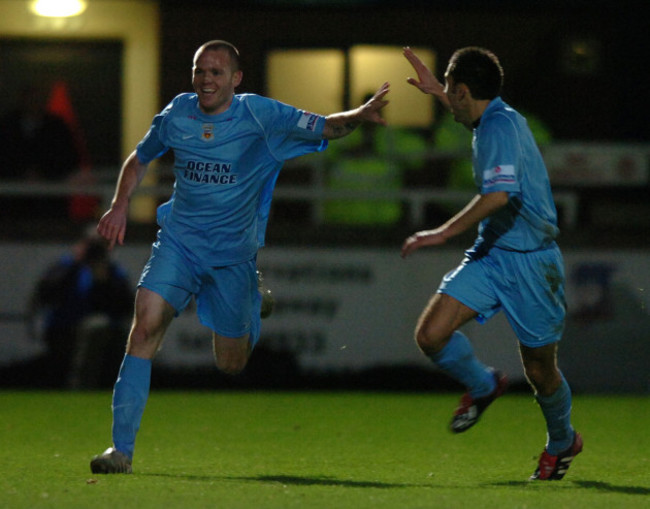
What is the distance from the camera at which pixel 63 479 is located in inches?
287

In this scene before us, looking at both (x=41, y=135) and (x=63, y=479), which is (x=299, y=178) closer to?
(x=41, y=135)

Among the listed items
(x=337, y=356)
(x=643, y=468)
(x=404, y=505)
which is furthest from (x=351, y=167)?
(x=404, y=505)

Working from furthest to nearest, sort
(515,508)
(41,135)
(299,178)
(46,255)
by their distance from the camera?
(299,178)
(41,135)
(46,255)
(515,508)

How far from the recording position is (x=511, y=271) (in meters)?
7.59

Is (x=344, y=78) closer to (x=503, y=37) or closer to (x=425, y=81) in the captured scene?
(x=503, y=37)

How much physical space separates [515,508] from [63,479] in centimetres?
220

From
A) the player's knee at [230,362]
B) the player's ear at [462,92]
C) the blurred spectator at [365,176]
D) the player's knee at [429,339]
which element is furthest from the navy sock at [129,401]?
the blurred spectator at [365,176]

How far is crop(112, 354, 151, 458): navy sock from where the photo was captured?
291 inches

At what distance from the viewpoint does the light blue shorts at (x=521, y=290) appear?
297 inches

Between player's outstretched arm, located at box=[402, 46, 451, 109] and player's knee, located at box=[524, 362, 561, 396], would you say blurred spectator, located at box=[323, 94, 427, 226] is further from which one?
player's knee, located at box=[524, 362, 561, 396]

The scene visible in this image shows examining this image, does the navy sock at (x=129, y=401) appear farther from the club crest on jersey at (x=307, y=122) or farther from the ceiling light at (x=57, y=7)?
the ceiling light at (x=57, y=7)

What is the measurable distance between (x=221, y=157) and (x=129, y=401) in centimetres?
135

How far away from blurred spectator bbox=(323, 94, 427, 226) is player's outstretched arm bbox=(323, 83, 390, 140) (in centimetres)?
546

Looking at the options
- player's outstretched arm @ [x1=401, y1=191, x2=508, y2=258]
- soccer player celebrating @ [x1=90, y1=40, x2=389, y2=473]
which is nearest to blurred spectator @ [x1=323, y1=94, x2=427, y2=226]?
soccer player celebrating @ [x1=90, y1=40, x2=389, y2=473]
